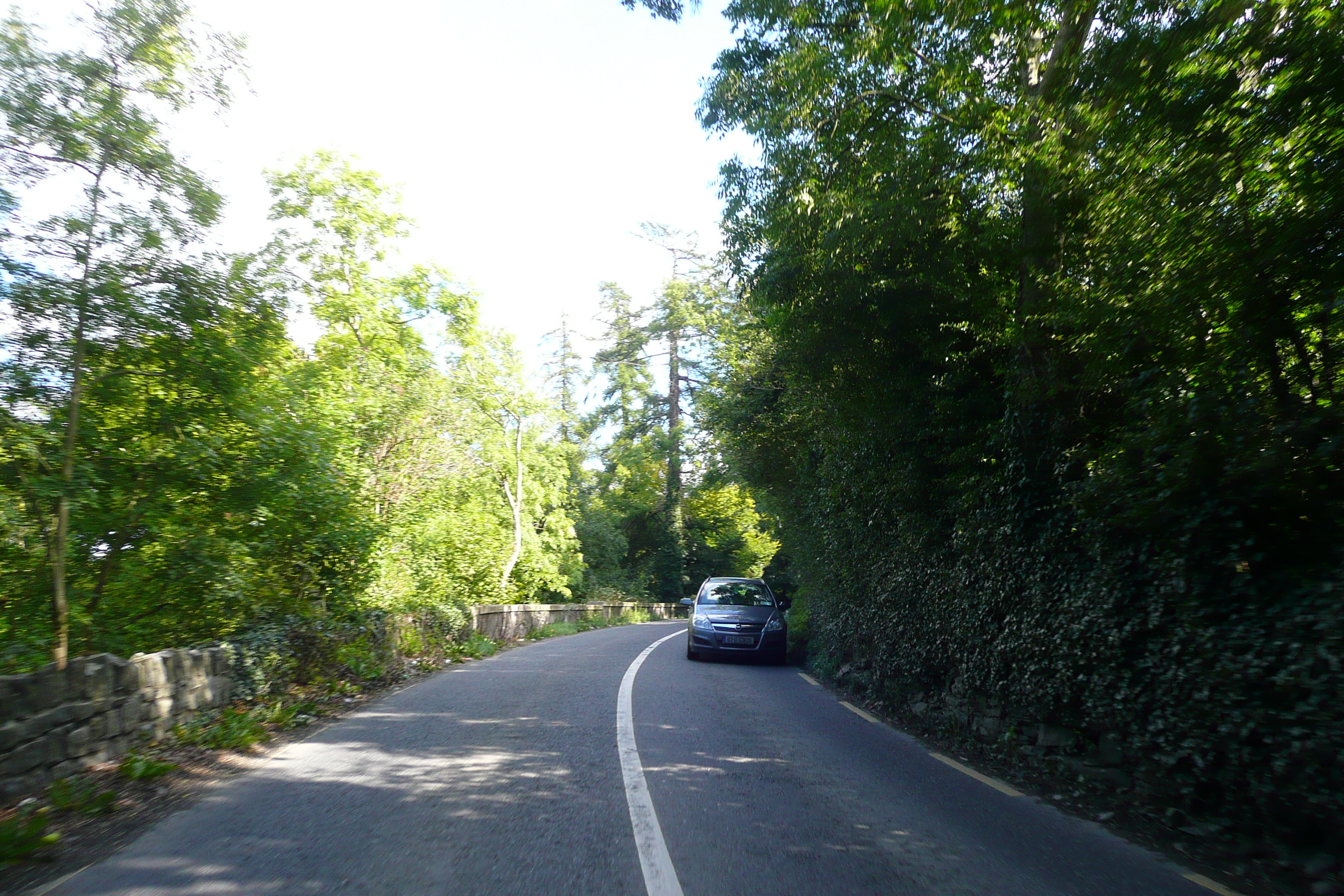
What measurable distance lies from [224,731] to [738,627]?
955 cm

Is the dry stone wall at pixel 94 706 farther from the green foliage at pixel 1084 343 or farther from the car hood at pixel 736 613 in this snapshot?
the car hood at pixel 736 613

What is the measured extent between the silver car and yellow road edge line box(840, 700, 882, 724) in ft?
14.1

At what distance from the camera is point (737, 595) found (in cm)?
1666

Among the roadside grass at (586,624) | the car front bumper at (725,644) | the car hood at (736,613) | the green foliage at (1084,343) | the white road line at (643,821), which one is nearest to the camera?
the white road line at (643,821)

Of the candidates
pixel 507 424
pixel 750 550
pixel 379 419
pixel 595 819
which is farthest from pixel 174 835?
pixel 750 550

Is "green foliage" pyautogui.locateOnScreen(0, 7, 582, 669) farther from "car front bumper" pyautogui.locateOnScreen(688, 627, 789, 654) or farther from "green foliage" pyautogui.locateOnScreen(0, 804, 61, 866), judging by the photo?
"car front bumper" pyautogui.locateOnScreen(688, 627, 789, 654)

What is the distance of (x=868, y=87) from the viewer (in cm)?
909

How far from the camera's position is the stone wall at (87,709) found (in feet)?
16.9

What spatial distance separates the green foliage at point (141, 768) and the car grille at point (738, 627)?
10183 mm

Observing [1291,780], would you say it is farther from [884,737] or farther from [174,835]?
[174,835]

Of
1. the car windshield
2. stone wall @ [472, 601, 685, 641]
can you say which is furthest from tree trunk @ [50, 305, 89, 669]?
stone wall @ [472, 601, 685, 641]

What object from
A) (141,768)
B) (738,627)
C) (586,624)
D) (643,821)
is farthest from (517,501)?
(643,821)

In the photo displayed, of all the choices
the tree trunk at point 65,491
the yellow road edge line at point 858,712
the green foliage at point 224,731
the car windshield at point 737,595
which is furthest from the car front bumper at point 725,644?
the tree trunk at point 65,491

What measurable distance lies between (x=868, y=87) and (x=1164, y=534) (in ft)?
19.6
